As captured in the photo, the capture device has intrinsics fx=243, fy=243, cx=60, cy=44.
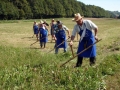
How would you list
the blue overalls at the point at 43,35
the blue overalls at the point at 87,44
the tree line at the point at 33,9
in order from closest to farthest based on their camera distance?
the blue overalls at the point at 87,44
the blue overalls at the point at 43,35
the tree line at the point at 33,9

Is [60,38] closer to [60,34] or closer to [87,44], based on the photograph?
→ [60,34]

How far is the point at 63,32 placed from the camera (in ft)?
43.7

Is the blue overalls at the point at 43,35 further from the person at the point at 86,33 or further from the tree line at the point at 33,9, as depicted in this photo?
the tree line at the point at 33,9

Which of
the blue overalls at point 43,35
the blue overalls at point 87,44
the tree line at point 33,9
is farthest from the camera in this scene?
the tree line at point 33,9

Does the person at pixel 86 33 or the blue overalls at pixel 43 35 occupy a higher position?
the person at pixel 86 33

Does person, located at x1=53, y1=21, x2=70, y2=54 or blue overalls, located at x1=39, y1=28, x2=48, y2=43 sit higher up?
person, located at x1=53, y1=21, x2=70, y2=54

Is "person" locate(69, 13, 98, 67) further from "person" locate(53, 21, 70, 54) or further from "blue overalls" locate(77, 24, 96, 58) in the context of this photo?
"person" locate(53, 21, 70, 54)

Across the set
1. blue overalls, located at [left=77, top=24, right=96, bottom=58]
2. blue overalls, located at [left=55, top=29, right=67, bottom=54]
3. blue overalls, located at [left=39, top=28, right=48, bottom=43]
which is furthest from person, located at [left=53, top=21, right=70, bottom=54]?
blue overalls, located at [left=77, top=24, right=96, bottom=58]

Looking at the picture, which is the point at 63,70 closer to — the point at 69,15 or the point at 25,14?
the point at 25,14

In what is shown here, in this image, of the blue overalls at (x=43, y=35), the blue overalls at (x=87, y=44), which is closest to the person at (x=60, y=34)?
the blue overalls at (x=43, y=35)

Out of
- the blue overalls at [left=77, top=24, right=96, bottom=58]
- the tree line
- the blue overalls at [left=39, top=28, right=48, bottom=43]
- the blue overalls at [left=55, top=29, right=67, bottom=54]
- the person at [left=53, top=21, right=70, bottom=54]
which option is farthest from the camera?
the tree line

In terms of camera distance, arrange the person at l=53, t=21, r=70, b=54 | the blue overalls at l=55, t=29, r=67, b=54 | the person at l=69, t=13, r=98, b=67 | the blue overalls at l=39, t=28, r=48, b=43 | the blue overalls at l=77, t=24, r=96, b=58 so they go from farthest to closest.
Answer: the blue overalls at l=39, t=28, r=48, b=43 → the blue overalls at l=55, t=29, r=67, b=54 → the person at l=53, t=21, r=70, b=54 → the blue overalls at l=77, t=24, r=96, b=58 → the person at l=69, t=13, r=98, b=67

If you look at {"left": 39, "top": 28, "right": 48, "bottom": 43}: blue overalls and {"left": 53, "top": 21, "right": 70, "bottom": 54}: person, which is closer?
{"left": 53, "top": 21, "right": 70, "bottom": 54}: person

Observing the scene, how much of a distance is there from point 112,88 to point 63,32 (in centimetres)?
749
